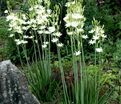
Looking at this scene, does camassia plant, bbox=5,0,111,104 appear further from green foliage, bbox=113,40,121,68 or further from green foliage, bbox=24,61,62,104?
green foliage, bbox=113,40,121,68

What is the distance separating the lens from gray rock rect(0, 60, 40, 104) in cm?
412

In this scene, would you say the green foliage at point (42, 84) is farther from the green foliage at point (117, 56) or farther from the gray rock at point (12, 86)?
the green foliage at point (117, 56)

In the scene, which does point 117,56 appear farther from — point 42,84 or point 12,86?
point 12,86

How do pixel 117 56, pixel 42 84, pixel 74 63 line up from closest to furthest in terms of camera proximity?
pixel 74 63 → pixel 42 84 → pixel 117 56

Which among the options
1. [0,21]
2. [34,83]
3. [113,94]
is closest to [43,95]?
[34,83]

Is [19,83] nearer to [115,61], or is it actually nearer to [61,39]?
[115,61]

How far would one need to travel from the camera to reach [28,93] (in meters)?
4.23

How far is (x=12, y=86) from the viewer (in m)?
4.15

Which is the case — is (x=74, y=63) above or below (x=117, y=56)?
above

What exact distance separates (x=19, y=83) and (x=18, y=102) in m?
0.20

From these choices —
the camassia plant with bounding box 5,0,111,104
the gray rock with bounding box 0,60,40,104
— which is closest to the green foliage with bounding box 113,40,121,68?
the camassia plant with bounding box 5,0,111,104

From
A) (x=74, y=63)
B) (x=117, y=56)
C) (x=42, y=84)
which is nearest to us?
(x=74, y=63)

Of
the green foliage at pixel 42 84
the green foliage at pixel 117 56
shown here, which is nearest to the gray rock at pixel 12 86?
the green foliage at pixel 42 84

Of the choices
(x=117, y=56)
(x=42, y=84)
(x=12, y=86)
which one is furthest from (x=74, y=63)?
(x=117, y=56)
